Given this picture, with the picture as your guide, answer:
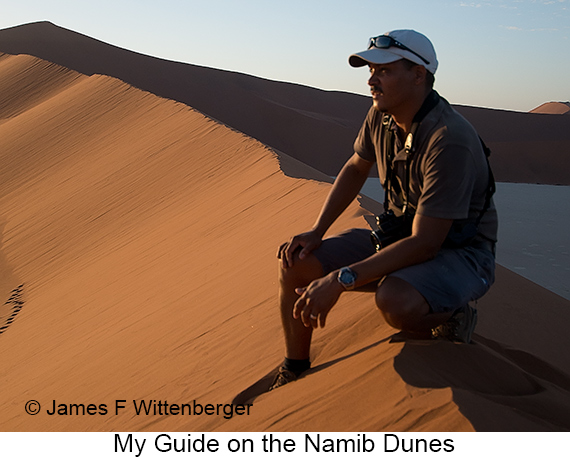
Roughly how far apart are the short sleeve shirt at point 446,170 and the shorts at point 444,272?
14 centimetres

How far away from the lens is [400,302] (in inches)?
104

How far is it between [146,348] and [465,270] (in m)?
2.28

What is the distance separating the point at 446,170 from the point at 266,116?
34658 millimetres

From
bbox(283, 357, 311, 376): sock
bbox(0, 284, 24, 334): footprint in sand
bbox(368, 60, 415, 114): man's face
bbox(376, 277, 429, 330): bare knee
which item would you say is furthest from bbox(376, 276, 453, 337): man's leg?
bbox(0, 284, 24, 334): footprint in sand

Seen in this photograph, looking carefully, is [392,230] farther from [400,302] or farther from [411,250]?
[400,302]

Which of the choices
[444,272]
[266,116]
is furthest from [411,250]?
[266,116]

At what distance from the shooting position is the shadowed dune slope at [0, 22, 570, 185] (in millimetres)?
34719

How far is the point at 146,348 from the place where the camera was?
4.29 meters

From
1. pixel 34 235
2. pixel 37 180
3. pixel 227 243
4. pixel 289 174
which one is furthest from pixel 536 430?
pixel 37 180

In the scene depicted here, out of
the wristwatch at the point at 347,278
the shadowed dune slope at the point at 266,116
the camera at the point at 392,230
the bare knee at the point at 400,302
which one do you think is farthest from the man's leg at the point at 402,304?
the shadowed dune slope at the point at 266,116

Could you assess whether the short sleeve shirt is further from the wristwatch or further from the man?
the wristwatch

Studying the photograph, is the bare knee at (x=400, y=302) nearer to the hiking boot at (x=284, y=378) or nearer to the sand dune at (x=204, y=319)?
the sand dune at (x=204, y=319)

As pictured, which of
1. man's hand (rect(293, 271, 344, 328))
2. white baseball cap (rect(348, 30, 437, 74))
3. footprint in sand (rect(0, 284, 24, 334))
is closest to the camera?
man's hand (rect(293, 271, 344, 328))

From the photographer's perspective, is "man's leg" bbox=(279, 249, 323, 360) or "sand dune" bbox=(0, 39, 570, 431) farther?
"man's leg" bbox=(279, 249, 323, 360)
